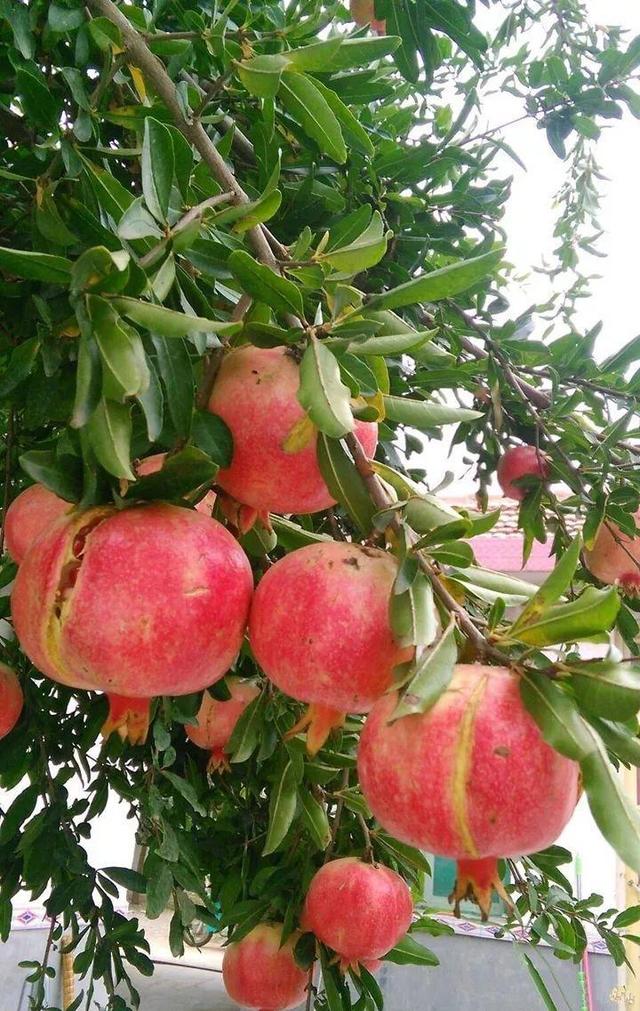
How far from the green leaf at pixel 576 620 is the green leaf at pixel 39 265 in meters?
0.44

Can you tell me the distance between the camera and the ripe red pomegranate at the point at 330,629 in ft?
2.05

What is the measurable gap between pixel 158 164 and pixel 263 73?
0.21 meters

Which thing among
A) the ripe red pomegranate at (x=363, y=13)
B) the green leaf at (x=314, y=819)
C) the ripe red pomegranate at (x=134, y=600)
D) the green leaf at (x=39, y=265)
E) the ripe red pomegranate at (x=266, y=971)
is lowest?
the ripe red pomegranate at (x=266, y=971)

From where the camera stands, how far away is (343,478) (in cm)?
69

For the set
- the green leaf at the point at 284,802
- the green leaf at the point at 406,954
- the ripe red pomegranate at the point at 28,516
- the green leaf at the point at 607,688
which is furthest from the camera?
the green leaf at the point at 406,954

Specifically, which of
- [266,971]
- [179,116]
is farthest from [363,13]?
[266,971]

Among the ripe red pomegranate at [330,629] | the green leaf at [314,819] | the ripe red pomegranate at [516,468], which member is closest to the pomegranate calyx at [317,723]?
the ripe red pomegranate at [330,629]

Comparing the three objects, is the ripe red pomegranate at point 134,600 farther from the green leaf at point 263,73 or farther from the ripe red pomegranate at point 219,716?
the ripe red pomegranate at point 219,716

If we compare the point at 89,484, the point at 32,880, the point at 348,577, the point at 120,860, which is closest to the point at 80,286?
the point at 89,484

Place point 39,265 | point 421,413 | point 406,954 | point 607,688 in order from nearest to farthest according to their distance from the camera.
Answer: point 607,688
point 39,265
point 421,413
point 406,954

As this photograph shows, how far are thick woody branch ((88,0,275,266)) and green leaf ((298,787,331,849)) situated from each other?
3.13 feet

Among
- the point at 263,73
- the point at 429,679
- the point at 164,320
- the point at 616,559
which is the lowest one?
the point at 616,559

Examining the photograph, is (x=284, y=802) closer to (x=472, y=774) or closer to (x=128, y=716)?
(x=128, y=716)

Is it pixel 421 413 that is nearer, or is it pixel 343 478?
pixel 343 478
